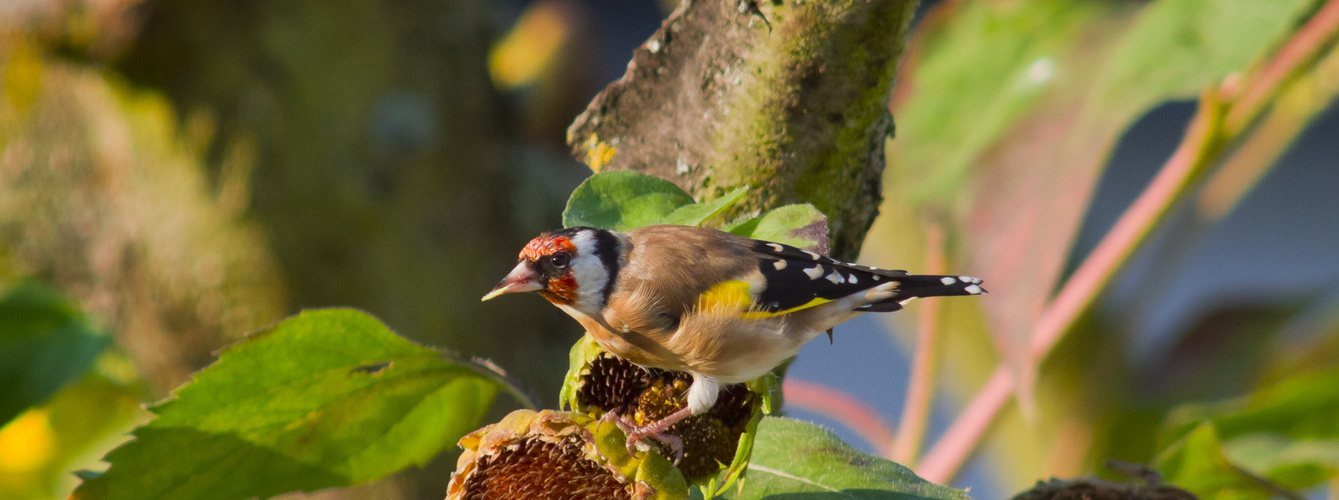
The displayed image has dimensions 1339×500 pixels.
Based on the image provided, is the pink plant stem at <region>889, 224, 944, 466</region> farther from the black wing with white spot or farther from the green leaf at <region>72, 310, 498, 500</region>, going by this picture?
the green leaf at <region>72, 310, 498, 500</region>

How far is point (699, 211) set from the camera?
37 cm

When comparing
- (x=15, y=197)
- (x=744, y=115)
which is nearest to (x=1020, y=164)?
(x=744, y=115)

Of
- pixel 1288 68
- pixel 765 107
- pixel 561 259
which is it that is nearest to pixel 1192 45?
pixel 1288 68

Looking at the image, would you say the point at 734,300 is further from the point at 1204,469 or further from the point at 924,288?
the point at 1204,469

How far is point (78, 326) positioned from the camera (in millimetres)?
679

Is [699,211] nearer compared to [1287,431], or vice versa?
[699,211]

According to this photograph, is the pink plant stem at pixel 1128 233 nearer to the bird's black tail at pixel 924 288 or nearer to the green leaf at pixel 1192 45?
the green leaf at pixel 1192 45

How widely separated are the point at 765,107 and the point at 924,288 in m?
0.12

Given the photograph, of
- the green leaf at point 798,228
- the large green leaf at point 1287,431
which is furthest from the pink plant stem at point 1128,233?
the green leaf at point 798,228

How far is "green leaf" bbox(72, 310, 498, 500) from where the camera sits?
1.25ft

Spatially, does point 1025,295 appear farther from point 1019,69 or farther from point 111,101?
point 111,101

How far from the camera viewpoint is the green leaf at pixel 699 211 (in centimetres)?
35

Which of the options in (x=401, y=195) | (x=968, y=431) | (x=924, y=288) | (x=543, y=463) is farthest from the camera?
(x=401, y=195)

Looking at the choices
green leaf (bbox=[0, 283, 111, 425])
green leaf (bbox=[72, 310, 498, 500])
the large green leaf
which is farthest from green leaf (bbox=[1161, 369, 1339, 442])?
green leaf (bbox=[0, 283, 111, 425])
